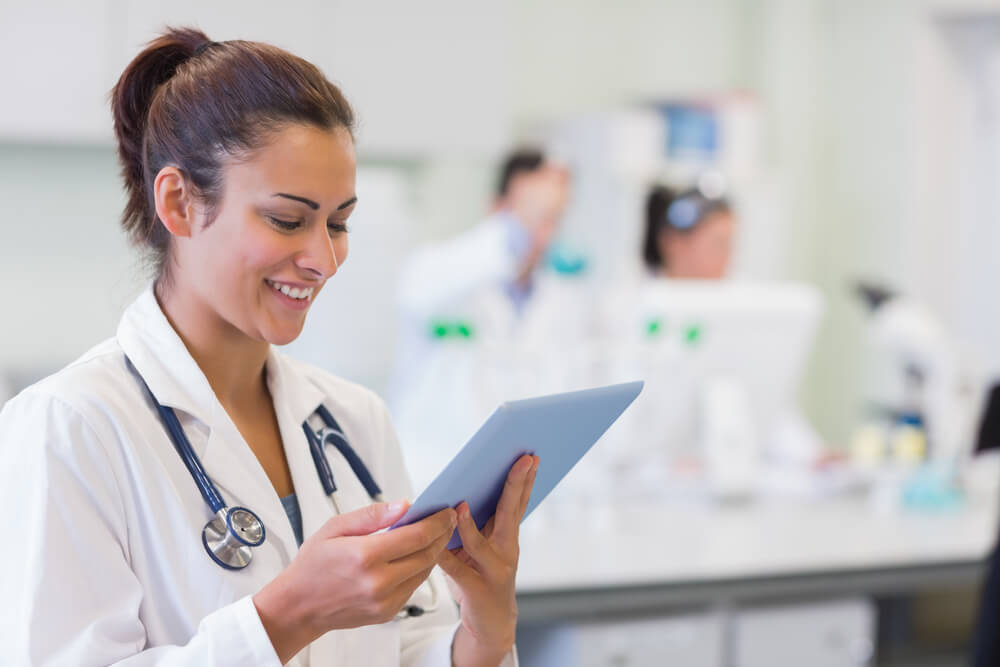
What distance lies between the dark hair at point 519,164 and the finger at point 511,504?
7.56ft

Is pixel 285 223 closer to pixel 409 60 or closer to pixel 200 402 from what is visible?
pixel 200 402

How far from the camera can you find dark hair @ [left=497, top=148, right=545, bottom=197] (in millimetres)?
3335

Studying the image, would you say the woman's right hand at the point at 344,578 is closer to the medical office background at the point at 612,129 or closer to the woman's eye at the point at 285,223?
the woman's eye at the point at 285,223

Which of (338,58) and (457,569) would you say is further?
(338,58)

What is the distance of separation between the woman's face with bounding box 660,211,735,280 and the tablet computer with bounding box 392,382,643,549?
2.42 m

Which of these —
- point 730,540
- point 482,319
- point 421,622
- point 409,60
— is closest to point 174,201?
point 421,622

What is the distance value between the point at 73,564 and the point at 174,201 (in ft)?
1.17

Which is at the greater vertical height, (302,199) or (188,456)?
(302,199)

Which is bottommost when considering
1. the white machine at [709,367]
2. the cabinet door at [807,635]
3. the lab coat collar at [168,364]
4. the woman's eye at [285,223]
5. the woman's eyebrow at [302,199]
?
the cabinet door at [807,635]

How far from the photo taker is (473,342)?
8.05 feet

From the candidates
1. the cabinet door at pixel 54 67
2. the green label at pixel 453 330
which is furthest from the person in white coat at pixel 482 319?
the cabinet door at pixel 54 67

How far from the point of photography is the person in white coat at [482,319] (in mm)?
2467

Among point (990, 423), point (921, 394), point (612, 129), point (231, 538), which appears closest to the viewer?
point (231, 538)

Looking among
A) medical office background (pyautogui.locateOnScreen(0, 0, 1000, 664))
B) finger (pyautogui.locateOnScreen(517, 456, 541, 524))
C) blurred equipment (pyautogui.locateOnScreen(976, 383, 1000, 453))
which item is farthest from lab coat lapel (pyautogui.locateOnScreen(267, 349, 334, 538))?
medical office background (pyautogui.locateOnScreen(0, 0, 1000, 664))
